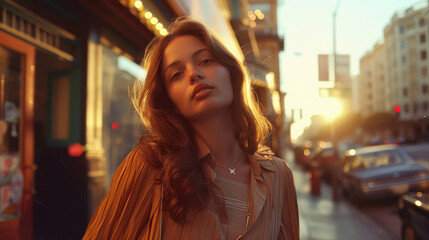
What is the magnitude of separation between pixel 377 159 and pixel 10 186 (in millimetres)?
9920

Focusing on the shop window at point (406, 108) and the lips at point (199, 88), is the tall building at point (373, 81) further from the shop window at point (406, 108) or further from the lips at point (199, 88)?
the lips at point (199, 88)

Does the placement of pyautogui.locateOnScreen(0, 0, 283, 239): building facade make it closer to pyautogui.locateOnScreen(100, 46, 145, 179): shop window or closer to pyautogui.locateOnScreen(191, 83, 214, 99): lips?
pyautogui.locateOnScreen(100, 46, 145, 179): shop window

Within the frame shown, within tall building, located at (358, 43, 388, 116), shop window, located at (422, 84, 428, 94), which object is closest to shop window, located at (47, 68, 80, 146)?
shop window, located at (422, 84, 428, 94)

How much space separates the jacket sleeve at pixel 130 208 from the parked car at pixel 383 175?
29.4 ft

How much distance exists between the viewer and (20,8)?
300 cm

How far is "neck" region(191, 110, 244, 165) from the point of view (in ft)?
5.22

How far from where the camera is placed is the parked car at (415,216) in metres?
4.57

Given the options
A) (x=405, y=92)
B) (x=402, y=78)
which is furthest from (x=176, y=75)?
(x=402, y=78)

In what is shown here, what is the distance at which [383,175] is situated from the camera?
9.07 m

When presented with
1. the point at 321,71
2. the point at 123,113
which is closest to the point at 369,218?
the point at 321,71

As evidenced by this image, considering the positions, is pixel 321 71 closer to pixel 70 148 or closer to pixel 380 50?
pixel 70 148

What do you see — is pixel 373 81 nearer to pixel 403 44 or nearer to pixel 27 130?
pixel 403 44

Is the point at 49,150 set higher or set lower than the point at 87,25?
lower

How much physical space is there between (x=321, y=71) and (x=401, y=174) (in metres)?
3.36
